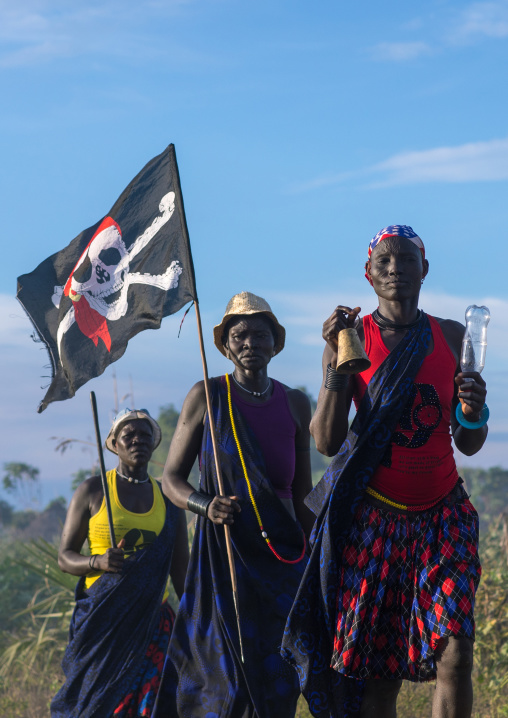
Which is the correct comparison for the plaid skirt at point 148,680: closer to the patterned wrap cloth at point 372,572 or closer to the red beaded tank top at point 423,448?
the patterned wrap cloth at point 372,572

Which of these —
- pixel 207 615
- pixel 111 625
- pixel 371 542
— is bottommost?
pixel 111 625

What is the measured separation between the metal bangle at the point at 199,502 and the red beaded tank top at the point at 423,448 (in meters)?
1.23

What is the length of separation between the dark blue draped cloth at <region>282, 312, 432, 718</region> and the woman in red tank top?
0.02 meters

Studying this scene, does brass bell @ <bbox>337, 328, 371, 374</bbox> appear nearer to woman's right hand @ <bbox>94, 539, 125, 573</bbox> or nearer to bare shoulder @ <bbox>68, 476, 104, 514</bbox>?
woman's right hand @ <bbox>94, 539, 125, 573</bbox>

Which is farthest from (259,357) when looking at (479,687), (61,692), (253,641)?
(479,687)

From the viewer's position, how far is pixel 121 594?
6793mm

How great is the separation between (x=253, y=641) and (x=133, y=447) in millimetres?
2268

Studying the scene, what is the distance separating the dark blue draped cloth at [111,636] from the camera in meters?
6.68

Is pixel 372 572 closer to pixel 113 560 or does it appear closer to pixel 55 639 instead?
pixel 113 560

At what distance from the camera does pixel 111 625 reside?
267 inches

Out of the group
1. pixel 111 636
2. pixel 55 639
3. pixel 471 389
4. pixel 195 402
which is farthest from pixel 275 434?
pixel 55 639

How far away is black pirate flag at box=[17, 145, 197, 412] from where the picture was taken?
6277 millimetres

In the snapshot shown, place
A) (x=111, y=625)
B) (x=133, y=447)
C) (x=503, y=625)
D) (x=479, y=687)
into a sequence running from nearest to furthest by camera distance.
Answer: (x=111, y=625)
(x=133, y=447)
(x=479, y=687)
(x=503, y=625)

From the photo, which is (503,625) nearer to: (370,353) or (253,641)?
(253,641)
